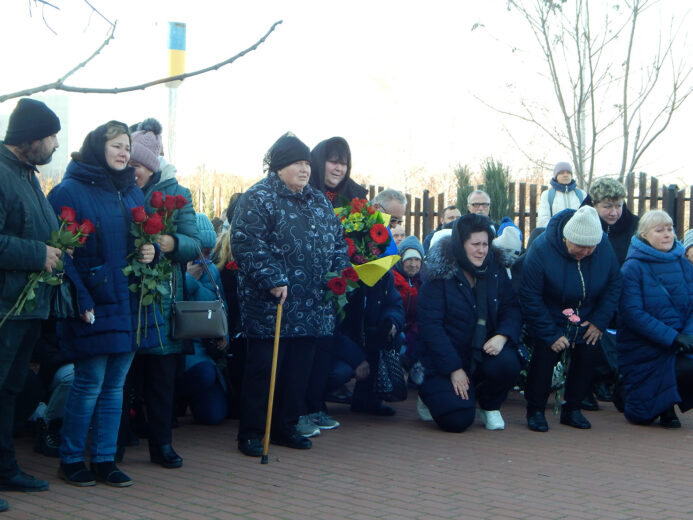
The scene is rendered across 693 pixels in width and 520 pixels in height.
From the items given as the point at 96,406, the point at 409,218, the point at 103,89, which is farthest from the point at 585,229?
the point at 409,218

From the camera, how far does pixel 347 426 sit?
7.59m

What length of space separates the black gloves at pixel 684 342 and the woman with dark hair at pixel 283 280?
9.79ft

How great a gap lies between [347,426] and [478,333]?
Result: 4.35 ft

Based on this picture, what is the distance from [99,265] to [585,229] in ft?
12.9

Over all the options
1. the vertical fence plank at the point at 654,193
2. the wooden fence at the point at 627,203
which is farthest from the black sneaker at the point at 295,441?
the vertical fence plank at the point at 654,193

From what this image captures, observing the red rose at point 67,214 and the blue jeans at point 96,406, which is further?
the blue jeans at point 96,406

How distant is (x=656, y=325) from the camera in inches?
299

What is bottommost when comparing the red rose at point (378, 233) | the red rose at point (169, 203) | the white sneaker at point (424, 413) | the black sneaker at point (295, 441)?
the black sneaker at point (295, 441)

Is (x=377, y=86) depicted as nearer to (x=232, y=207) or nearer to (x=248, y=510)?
(x=232, y=207)

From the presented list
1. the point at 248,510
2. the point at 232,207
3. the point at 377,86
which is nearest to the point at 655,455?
the point at 248,510

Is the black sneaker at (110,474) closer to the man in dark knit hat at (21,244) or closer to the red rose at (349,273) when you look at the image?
the man in dark knit hat at (21,244)

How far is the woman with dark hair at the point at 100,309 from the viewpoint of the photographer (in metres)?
5.39

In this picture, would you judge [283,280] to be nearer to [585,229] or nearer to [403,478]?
[403,478]

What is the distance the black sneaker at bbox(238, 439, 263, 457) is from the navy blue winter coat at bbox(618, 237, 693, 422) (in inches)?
131
